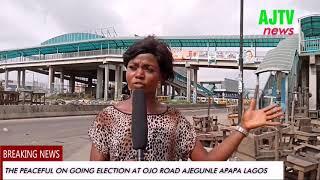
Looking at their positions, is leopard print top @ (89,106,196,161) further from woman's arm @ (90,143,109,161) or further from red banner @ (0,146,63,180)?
red banner @ (0,146,63,180)

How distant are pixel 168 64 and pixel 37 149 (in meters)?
2.66

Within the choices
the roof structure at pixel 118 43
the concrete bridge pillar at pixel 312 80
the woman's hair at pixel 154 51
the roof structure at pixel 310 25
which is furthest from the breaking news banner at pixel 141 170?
the roof structure at pixel 118 43

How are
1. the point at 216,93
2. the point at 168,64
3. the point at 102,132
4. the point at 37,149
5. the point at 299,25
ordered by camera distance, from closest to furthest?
1. the point at 102,132
2. the point at 168,64
3. the point at 37,149
4. the point at 299,25
5. the point at 216,93

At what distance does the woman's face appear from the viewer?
2.32 m

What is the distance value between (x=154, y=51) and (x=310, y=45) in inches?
905

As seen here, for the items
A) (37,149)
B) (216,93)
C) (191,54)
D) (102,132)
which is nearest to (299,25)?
(37,149)

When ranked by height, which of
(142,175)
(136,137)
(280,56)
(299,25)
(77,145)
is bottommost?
(77,145)

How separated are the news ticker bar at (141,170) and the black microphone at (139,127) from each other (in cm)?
26

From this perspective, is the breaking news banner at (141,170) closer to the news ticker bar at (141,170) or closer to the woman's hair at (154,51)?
the news ticker bar at (141,170)

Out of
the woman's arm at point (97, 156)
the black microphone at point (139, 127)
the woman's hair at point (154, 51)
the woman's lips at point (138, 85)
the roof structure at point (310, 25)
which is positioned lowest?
the woman's arm at point (97, 156)

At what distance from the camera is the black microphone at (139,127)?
1.97 meters

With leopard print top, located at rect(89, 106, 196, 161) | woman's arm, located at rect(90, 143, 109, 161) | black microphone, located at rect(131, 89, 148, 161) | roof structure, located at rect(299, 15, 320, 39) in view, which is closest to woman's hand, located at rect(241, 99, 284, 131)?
leopard print top, located at rect(89, 106, 196, 161)

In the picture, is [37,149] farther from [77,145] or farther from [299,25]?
[299,25]

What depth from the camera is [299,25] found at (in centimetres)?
2431
